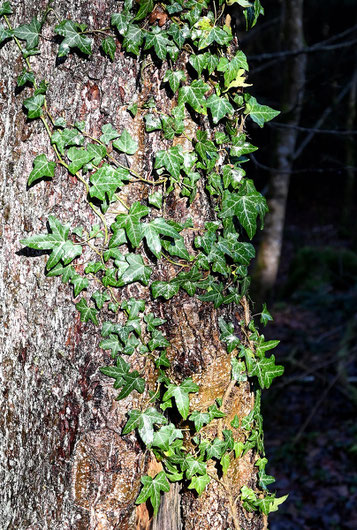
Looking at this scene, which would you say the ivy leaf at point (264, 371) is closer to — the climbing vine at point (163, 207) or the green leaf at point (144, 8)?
the climbing vine at point (163, 207)

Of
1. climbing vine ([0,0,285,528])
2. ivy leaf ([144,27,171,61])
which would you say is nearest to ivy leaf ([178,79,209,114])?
climbing vine ([0,0,285,528])

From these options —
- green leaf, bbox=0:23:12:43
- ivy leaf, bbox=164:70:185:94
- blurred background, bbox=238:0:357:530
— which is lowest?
blurred background, bbox=238:0:357:530

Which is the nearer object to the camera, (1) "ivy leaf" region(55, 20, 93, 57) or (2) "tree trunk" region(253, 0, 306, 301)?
(1) "ivy leaf" region(55, 20, 93, 57)

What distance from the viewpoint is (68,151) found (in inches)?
56.8

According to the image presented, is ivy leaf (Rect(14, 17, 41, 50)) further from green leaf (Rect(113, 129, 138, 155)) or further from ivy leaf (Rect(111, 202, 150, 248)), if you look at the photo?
ivy leaf (Rect(111, 202, 150, 248))

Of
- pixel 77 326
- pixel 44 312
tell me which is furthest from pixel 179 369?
pixel 44 312

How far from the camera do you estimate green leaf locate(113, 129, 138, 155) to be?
147 centimetres

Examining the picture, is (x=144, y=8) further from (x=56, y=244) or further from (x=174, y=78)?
(x=56, y=244)

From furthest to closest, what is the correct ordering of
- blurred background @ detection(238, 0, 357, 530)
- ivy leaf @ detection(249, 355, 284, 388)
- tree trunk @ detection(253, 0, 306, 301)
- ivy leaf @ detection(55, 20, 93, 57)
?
1. tree trunk @ detection(253, 0, 306, 301)
2. blurred background @ detection(238, 0, 357, 530)
3. ivy leaf @ detection(249, 355, 284, 388)
4. ivy leaf @ detection(55, 20, 93, 57)

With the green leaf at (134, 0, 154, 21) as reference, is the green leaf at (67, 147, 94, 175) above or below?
below

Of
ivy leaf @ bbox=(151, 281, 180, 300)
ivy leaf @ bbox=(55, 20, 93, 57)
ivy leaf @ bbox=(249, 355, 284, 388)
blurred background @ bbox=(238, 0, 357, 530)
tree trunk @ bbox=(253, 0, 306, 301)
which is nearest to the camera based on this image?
ivy leaf @ bbox=(55, 20, 93, 57)

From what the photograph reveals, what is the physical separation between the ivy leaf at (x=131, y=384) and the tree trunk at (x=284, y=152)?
4.48m

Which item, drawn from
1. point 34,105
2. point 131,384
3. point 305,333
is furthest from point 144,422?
point 305,333

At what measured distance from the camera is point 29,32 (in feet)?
4.74
